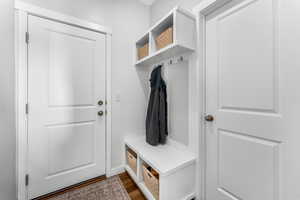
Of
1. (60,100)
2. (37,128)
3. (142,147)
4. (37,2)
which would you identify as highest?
(37,2)

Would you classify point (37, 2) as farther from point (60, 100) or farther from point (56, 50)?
point (60, 100)

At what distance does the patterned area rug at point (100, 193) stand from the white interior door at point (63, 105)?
0.49 feet

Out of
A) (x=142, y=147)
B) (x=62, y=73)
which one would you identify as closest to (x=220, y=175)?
(x=142, y=147)

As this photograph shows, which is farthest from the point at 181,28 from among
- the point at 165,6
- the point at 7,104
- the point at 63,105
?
the point at 7,104

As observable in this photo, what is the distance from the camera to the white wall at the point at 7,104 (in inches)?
45.0

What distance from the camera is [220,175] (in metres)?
1.18

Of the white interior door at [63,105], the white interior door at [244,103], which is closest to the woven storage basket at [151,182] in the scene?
the white interior door at [244,103]

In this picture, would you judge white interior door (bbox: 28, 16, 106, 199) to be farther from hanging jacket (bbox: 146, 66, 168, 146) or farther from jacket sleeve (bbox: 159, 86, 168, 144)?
jacket sleeve (bbox: 159, 86, 168, 144)

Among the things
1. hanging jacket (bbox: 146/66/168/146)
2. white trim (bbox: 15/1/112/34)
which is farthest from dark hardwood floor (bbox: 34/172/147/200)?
white trim (bbox: 15/1/112/34)

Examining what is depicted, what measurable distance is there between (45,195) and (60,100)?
3.45ft

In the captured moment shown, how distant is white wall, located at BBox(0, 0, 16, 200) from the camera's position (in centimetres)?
114

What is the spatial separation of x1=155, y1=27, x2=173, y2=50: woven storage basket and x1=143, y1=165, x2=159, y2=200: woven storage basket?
53.7 inches

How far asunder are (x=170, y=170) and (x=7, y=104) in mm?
1640

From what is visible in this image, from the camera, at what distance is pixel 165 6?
174 centimetres
